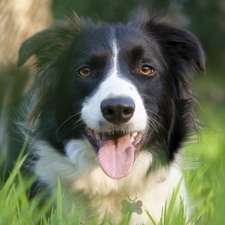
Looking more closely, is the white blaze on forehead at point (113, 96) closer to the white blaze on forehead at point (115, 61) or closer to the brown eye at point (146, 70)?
the white blaze on forehead at point (115, 61)

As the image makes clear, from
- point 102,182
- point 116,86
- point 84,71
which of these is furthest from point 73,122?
point 116,86

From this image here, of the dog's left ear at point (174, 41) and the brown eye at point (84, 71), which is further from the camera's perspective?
the dog's left ear at point (174, 41)

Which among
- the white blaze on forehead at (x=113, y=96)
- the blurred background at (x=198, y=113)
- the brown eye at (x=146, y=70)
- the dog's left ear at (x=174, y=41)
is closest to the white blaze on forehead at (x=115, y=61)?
the white blaze on forehead at (x=113, y=96)

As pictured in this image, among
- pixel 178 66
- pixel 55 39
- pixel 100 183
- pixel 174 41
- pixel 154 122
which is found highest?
pixel 174 41

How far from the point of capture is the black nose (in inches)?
127

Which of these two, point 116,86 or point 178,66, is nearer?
point 116,86

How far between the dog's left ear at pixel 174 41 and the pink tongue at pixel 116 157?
88cm

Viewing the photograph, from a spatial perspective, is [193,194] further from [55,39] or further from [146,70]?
[55,39]

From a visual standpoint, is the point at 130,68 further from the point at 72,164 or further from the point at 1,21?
the point at 1,21

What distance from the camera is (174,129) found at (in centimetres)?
402

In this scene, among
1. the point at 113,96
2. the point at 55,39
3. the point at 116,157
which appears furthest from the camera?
the point at 55,39

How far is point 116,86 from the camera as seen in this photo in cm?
335

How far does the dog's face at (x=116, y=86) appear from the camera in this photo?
3.43 meters

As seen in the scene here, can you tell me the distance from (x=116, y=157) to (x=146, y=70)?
657 mm
